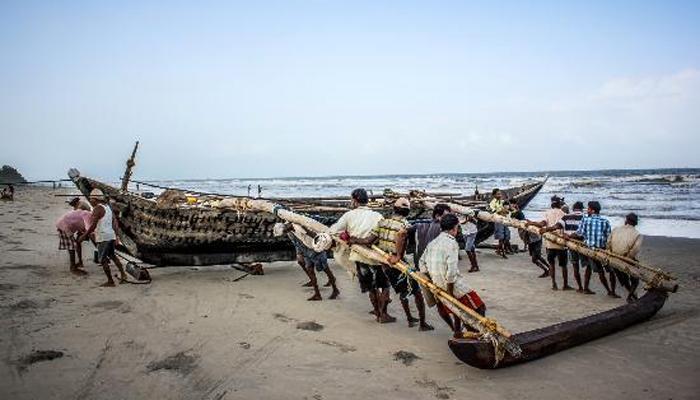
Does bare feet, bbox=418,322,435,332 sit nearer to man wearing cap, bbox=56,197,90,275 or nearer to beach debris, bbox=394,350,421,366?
beach debris, bbox=394,350,421,366

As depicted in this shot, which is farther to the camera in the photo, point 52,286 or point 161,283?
point 161,283

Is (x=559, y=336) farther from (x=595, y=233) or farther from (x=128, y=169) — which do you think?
(x=128, y=169)

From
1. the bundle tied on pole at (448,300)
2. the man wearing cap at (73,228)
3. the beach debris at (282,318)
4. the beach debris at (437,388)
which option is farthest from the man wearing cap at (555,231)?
the man wearing cap at (73,228)

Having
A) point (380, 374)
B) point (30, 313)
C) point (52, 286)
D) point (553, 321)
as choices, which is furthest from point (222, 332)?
point (553, 321)

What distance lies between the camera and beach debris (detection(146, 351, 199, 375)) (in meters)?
4.45

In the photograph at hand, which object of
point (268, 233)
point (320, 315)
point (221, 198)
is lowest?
point (320, 315)

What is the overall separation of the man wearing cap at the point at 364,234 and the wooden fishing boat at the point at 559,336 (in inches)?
69.8

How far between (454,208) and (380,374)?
5.46 m

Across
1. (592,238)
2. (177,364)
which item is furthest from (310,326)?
(592,238)

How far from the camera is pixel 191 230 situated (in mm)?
8336

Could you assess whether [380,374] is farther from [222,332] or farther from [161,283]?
[161,283]

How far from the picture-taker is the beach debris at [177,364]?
4.45 meters

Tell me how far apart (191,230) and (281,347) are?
4.05m

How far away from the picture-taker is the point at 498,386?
4.14 meters
